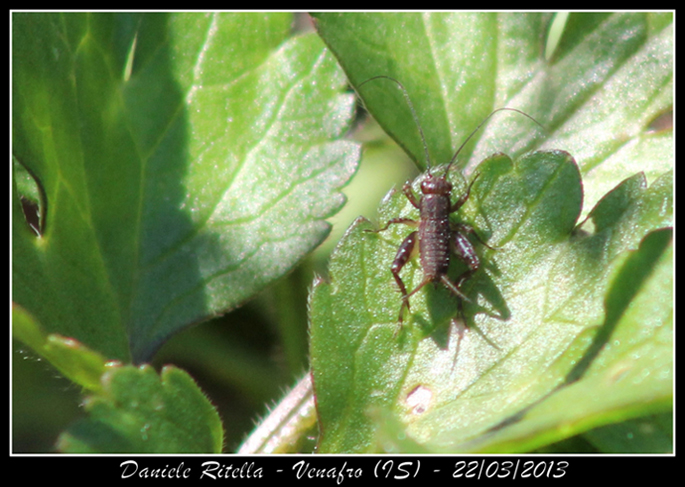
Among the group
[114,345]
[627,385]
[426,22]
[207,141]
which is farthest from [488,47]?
[114,345]

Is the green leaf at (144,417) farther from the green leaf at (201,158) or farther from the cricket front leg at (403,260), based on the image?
the cricket front leg at (403,260)

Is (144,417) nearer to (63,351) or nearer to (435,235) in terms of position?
(63,351)

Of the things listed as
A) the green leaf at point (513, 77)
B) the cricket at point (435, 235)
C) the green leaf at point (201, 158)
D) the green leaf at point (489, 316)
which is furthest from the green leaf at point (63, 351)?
the green leaf at point (513, 77)

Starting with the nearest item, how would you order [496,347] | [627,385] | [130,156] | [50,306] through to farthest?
1. [627,385]
2. [496,347]
3. [50,306]
4. [130,156]

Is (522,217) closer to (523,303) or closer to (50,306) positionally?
(523,303)

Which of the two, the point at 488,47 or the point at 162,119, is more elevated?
the point at 162,119

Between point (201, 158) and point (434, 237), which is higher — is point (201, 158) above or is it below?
above

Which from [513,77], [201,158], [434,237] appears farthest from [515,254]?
[201,158]
